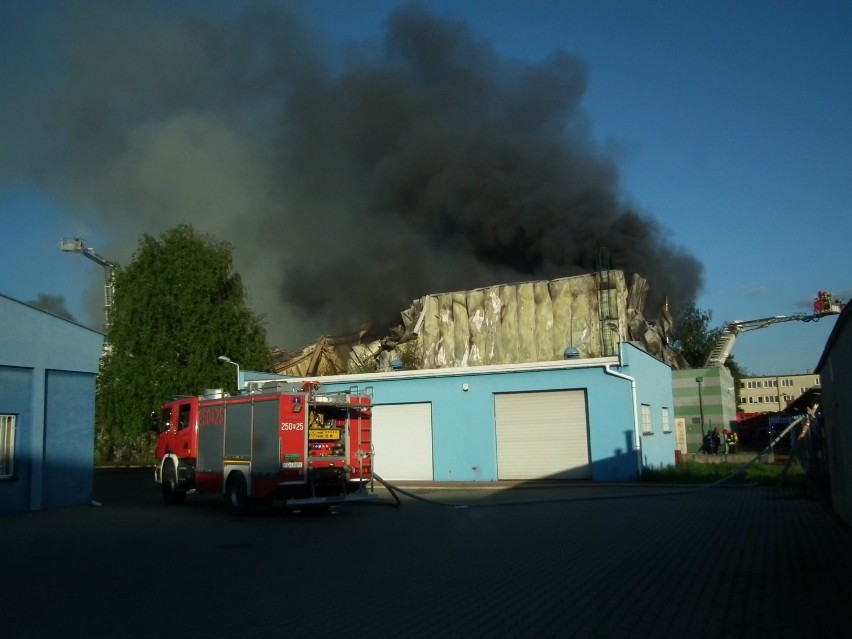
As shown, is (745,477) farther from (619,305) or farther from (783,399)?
(783,399)

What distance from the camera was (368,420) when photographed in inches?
614

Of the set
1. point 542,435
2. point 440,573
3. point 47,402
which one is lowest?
point 440,573

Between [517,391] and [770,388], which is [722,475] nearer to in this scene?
[517,391]

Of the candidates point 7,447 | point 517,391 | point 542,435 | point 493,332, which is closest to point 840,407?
point 542,435

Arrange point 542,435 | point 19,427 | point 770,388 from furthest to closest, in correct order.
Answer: point 770,388
point 542,435
point 19,427

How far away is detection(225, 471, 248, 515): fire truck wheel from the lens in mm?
15078

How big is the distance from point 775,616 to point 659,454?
18.8 metres

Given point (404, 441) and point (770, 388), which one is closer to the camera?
point (404, 441)

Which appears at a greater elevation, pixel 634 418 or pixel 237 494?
pixel 634 418

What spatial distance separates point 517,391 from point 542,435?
4.76ft

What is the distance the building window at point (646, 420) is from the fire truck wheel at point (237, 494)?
12047mm

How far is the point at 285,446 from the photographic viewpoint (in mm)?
14180

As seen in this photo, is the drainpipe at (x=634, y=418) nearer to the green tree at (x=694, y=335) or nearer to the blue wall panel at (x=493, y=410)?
the blue wall panel at (x=493, y=410)

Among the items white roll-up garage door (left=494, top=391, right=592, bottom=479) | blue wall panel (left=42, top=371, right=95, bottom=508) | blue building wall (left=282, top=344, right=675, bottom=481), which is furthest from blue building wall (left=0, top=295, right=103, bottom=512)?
white roll-up garage door (left=494, top=391, right=592, bottom=479)
